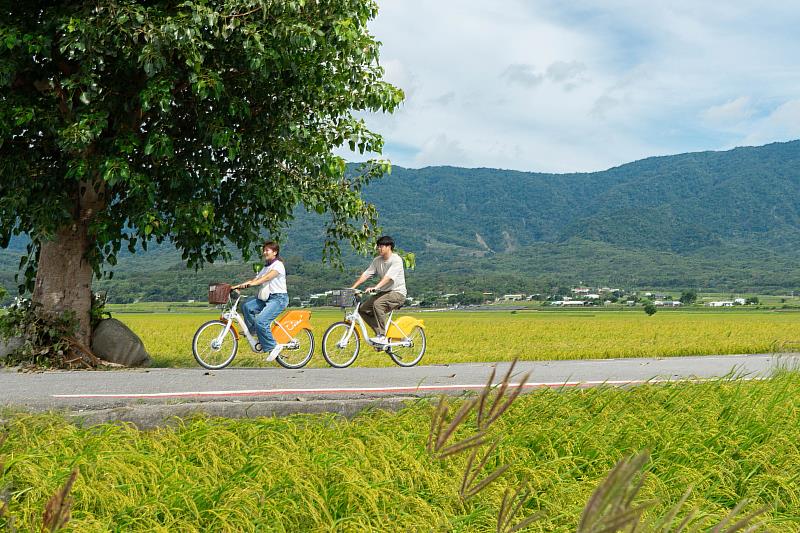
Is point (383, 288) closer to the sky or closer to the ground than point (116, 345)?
closer to the sky

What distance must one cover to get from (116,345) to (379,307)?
4.68 m

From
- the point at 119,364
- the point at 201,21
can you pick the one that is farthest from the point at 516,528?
the point at 119,364

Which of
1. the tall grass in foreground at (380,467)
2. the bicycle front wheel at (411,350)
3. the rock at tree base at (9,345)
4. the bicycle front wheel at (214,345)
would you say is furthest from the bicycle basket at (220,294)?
the tall grass in foreground at (380,467)

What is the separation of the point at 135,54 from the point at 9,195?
3124 mm

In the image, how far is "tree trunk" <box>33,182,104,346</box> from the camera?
14.0m

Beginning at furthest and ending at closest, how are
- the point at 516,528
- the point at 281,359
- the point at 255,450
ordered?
the point at 281,359, the point at 255,450, the point at 516,528

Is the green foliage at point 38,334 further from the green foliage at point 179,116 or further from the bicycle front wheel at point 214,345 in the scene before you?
the bicycle front wheel at point 214,345

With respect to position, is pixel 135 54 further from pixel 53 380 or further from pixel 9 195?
pixel 53 380

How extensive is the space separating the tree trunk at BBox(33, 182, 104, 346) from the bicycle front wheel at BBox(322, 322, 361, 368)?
424 centimetres

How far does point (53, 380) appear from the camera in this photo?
34.9ft

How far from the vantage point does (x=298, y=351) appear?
1416cm

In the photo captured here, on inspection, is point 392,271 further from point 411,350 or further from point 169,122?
point 169,122

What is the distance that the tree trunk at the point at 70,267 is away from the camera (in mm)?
13961

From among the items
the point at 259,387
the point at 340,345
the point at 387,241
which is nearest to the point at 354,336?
the point at 340,345
